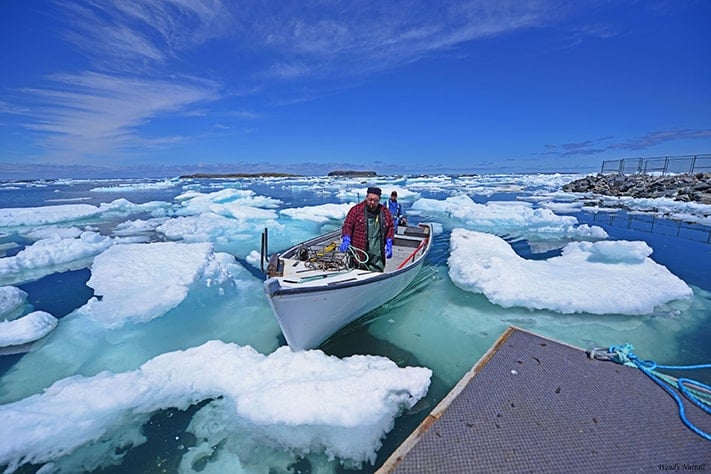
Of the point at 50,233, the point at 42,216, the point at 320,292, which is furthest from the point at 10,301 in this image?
the point at 42,216

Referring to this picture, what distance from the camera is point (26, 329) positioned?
202 inches

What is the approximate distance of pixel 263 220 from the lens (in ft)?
57.4

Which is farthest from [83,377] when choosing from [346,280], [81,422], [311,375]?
[346,280]

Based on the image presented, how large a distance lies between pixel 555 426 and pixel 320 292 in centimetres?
275

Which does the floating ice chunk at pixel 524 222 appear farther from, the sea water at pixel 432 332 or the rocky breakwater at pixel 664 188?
the rocky breakwater at pixel 664 188

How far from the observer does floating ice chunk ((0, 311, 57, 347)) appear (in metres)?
4.98

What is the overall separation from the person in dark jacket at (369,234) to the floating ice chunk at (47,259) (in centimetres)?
883

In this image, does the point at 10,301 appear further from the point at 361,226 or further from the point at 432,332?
the point at 432,332

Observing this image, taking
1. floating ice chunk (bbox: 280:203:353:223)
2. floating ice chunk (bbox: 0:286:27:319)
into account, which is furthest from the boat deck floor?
floating ice chunk (bbox: 280:203:353:223)

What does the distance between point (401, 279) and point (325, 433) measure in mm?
3167

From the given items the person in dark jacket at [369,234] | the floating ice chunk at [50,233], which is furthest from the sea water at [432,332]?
the floating ice chunk at [50,233]

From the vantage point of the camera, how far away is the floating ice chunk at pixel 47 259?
334 inches

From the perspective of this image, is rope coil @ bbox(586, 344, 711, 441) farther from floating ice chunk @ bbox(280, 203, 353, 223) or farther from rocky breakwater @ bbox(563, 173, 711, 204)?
rocky breakwater @ bbox(563, 173, 711, 204)

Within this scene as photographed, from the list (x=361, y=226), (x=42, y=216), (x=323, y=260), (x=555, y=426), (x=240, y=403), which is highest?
(x=361, y=226)
